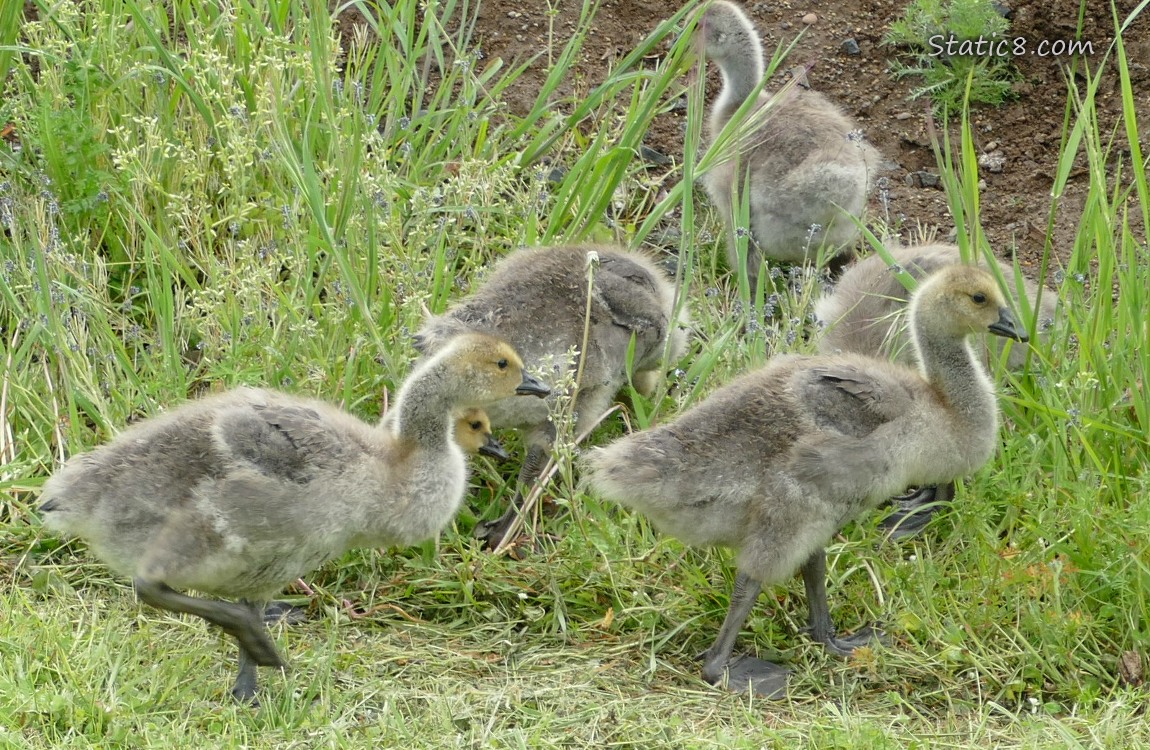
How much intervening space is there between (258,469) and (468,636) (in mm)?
1067

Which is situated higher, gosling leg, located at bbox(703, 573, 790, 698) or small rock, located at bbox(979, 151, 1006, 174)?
small rock, located at bbox(979, 151, 1006, 174)

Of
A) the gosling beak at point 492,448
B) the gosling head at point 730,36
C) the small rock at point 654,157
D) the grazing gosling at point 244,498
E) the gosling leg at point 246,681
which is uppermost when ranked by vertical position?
the gosling head at point 730,36

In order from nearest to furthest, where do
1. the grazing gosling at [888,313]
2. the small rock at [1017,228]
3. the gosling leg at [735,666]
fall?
1. the gosling leg at [735,666]
2. the grazing gosling at [888,313]
3. the small rock at [1017,228]

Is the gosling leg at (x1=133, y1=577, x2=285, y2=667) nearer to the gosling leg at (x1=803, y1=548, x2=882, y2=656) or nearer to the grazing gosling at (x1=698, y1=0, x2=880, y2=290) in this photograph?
the gosling leg at (x1=803, y1=548, x2=882, y2=656)

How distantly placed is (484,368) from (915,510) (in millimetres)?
1631

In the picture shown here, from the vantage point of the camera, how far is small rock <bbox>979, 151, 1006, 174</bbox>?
289 inches

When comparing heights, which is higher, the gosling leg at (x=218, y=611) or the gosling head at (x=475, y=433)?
the gosling head at (x=475, y=433)

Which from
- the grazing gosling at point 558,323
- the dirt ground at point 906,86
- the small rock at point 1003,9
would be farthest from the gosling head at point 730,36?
the grazing gosling at point 558,323

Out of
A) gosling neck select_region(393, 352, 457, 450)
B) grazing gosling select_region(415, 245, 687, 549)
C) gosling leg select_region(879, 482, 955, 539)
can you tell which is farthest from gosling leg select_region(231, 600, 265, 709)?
gosling leg select_region(879, 482, 955, 539)

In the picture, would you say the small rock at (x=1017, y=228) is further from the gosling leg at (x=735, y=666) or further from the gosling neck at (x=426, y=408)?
the gosling neck at (x=426, y=408)

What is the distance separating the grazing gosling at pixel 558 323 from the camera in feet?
17.6

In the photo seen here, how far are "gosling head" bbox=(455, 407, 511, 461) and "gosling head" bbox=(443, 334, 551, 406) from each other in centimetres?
15

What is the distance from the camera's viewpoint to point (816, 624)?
16.1 feet

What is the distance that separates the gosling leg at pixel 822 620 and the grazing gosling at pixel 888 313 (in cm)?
73
